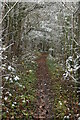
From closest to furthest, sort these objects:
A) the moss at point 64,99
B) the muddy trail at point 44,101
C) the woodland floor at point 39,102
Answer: the woodland floor at point 39,102 → the muddy trail at point 44,101 → the moss at point 64,99

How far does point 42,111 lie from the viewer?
6.91 m

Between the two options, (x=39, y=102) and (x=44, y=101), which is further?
(x=44, y=101)

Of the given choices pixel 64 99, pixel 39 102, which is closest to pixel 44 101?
pixel 39 102

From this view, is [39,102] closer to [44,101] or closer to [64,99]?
→ [44,101]

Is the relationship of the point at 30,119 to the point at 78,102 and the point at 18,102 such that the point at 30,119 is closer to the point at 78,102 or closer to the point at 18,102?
the point at 18,102

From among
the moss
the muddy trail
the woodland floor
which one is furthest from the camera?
the moss

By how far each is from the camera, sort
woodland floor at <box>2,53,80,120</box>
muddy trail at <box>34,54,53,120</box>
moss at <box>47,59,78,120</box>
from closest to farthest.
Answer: woodland floor at <box>2,53,80,120</box> < muddy trail at <box>34,54,53,120</box> < moss at <box>47,59,78,120</box>

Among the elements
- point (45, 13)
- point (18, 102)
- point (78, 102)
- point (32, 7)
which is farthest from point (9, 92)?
point (45, 13)

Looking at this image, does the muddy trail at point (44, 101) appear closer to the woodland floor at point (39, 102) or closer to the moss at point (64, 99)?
the woodland floor at point (39, 102)

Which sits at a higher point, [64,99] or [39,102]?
[39,102]

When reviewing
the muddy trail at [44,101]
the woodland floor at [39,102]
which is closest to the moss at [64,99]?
the woodland floor at [39,102]

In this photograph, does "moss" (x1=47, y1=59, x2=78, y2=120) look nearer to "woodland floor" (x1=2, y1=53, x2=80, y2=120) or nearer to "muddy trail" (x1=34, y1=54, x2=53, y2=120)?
"woodland floor" (x1=2, y1=53, x2=80, y2=120)

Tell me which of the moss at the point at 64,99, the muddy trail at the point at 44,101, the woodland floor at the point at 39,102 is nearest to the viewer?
the woodland floor at the point at 39,102

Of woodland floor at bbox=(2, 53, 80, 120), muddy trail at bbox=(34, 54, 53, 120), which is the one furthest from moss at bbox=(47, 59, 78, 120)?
muddy trail at bbox=(34, 54, 53, 120)
